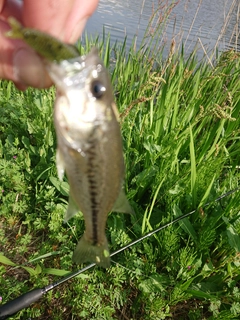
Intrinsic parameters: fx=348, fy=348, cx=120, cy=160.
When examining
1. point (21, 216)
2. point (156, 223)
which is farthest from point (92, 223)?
point (21, 216)

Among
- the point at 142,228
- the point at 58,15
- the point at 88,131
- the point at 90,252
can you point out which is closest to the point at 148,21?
the point at 142,228

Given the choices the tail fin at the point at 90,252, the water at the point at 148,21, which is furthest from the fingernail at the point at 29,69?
the water at the point at 148,21

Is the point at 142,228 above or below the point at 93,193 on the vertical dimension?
below

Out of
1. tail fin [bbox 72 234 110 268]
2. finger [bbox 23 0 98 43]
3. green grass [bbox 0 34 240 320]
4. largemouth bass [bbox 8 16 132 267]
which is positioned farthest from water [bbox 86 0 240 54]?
largemouth bass [bbox 8 16 132 267]

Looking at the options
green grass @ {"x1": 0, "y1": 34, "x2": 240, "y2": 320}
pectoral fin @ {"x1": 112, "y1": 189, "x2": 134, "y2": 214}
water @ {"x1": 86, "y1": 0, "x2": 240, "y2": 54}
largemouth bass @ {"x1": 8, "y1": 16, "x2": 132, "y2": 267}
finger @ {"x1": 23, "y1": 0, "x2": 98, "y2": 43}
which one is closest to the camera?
largemouth bass @ {"x1": 8, "y1": 16, "x2": 132, "y2": 267}

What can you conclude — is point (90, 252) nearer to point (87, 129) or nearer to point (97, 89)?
point (87, 129)

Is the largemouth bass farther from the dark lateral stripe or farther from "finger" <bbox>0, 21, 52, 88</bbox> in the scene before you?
"finger" <bbox>0, 21, 52, 88</bbox>

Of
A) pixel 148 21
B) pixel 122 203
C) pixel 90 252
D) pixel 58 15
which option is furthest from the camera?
pixel 148 21
